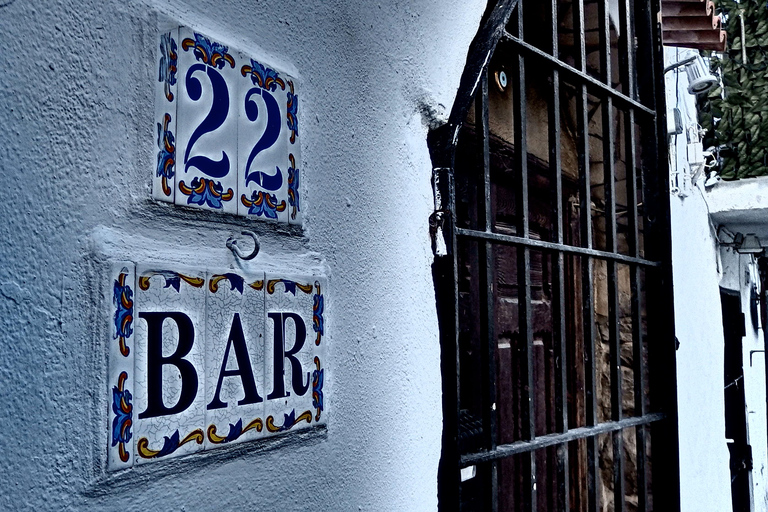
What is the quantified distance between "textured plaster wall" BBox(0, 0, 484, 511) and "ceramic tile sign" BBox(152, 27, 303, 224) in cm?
2

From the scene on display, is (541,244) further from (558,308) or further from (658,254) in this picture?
(658,254)

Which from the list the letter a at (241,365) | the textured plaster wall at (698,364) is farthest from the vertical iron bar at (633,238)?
the letter a at (241,365)

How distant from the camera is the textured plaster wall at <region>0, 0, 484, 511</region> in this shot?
0.68 metres

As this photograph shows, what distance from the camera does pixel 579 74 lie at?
1.70 metres

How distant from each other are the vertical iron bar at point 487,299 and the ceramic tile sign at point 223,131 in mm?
521

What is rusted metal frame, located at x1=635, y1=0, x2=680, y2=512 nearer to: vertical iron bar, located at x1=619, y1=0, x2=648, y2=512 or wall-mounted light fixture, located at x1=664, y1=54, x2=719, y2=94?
vertical iron bar, located at x1=619, y1=0, x2=648, y2=512

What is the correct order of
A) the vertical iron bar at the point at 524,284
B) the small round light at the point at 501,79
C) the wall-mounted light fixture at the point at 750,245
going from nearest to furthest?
the vertical iron bar at the point at 524,284 < the small round light at the point at 501,79 < the wall-mounted light fixture at the point at 750,245

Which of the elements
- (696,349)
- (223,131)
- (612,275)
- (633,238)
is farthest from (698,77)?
(223,131)

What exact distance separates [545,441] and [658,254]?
0.87m

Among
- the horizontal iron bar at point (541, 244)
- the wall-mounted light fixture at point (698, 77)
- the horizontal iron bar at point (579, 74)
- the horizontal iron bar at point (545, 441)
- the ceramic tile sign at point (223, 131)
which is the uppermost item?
the wall-mounted light fixture at point (698, 77)

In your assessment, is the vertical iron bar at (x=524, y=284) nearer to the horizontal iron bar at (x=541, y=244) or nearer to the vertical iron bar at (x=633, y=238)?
the horizontal iron bar at (x=541, y=244)

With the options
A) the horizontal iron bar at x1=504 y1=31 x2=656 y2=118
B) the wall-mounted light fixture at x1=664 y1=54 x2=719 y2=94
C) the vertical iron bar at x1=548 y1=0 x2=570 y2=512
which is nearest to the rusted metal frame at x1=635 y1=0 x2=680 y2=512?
the horizontal iron bar at x1=504 y1=31 x2=656 y2=118

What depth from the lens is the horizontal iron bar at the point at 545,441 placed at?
1.33 m

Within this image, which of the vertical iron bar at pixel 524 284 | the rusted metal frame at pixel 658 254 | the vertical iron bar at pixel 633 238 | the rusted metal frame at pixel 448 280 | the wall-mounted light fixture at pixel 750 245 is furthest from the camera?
the wall-mounted light fixture at pixel 750 245
